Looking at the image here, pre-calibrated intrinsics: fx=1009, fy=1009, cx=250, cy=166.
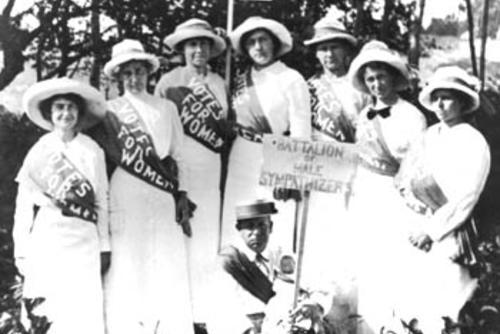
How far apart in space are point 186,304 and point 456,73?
203cm

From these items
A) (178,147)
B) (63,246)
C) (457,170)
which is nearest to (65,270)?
(63,246)

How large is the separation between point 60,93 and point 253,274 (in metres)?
1.48

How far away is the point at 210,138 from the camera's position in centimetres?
591

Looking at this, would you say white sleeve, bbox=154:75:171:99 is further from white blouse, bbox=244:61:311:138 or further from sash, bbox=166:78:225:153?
white blouse, bbox=244:61:311:138

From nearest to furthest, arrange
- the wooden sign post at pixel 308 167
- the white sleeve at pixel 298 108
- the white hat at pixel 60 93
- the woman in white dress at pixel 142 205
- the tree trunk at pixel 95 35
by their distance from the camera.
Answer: the wooden sign post at pixel 308 167
the white hat at pixel 60 93
the woman in white dress at pixel 142 205
the white sleeve at pixel 298 108
the tree trunk at pixel 95 35

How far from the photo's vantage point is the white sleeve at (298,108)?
582cm

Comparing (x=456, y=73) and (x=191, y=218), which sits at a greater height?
(x=456, y=73)

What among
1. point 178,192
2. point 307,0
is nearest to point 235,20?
point 307,0

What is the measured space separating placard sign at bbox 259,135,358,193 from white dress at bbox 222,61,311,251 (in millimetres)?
264

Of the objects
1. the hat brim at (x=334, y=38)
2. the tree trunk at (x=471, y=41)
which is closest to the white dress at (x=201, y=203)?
the hat brim at (x=334, y=38)

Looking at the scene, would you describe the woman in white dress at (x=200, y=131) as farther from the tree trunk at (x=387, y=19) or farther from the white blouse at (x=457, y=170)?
the white blouse at (x=457, y=170)

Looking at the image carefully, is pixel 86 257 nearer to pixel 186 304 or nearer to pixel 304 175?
pixel 186 304

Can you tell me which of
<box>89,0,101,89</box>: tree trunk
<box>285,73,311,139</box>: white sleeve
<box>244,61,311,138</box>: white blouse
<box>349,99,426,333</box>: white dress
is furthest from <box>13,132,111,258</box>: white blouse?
<box>349,99,426,333</box>: white dress

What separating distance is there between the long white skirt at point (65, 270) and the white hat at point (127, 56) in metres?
0.87
